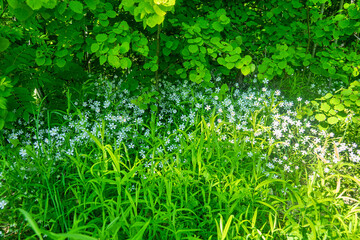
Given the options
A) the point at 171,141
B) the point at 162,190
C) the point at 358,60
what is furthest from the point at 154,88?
the point at 358,60

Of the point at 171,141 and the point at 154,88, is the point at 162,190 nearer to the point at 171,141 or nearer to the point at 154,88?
the point at 171,141

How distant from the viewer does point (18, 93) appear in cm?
257

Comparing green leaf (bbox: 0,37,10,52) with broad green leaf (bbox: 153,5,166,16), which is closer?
broad green leaf (bbox: 153,5,166,16)

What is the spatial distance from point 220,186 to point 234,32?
2187mm

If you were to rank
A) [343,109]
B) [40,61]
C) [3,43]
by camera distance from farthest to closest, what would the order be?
[343,109]
[40,61]
[3,43]

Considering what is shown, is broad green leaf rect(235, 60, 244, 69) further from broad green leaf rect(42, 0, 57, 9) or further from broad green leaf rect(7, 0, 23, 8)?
broad green leaf rect(7, 0, 23, 8)

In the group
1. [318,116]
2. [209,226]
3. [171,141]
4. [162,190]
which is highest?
[318,116]

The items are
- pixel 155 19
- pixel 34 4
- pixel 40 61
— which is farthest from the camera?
pixel 40 61

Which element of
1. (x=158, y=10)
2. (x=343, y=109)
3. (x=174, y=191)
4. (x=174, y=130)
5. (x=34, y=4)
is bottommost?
(x=174, y=191)

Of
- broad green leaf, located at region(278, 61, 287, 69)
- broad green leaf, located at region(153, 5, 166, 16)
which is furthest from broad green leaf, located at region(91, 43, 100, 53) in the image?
broad green leaf, located at region(278, 61, 287, 69)

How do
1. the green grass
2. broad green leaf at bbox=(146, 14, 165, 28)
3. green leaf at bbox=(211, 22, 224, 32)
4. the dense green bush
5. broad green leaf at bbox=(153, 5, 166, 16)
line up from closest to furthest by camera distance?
the green grass → broad green leaf at bbox=(153, 5, 166, 16) → broad green leaf at bbox=(146, 14, 165, 28) → the dense green bush → green leaf at bbox=(211, 22, 224, 32)

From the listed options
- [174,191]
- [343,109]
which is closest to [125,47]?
[174,191]

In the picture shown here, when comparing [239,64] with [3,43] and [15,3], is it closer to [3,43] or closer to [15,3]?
[15,3]

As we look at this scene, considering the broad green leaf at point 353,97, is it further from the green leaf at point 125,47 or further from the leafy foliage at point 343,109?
the green leaf at point 125,47
